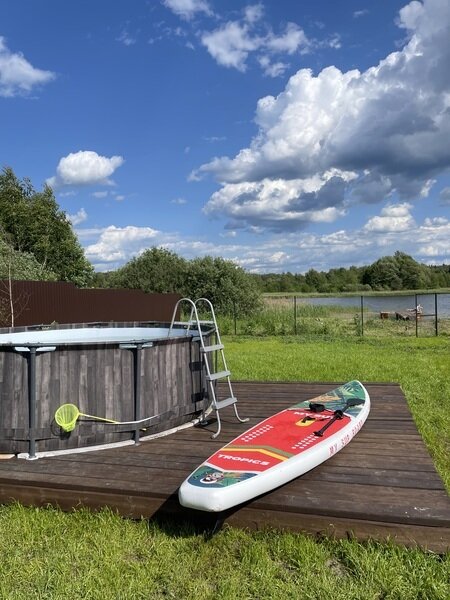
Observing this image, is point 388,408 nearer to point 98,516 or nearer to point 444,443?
point 444,443

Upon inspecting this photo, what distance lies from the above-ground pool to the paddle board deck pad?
→ 98cm

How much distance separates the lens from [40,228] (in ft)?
104

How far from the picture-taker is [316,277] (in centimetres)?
6097

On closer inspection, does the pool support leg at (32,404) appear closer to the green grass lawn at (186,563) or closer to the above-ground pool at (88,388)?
the above-ground pool at (88,388)

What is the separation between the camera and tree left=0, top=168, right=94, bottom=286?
3095cm

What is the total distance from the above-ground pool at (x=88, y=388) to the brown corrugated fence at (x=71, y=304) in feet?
33.4

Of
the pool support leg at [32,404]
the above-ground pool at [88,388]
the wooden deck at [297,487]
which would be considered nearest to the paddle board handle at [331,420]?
the wooden deck at [297,487]

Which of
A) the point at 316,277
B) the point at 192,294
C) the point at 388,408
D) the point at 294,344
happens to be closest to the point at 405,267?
the point at 316,277

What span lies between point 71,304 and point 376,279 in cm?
5012

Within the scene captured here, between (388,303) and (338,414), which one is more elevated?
(388,303)

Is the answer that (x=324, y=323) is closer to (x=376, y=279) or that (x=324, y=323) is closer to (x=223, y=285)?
(x=223, y=285)

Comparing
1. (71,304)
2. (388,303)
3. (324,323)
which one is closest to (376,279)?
(388,303)

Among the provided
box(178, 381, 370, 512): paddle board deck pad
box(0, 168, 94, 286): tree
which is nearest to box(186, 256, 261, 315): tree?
box(0, 168, 94, 286): tree

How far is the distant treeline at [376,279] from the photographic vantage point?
54.7 metres
